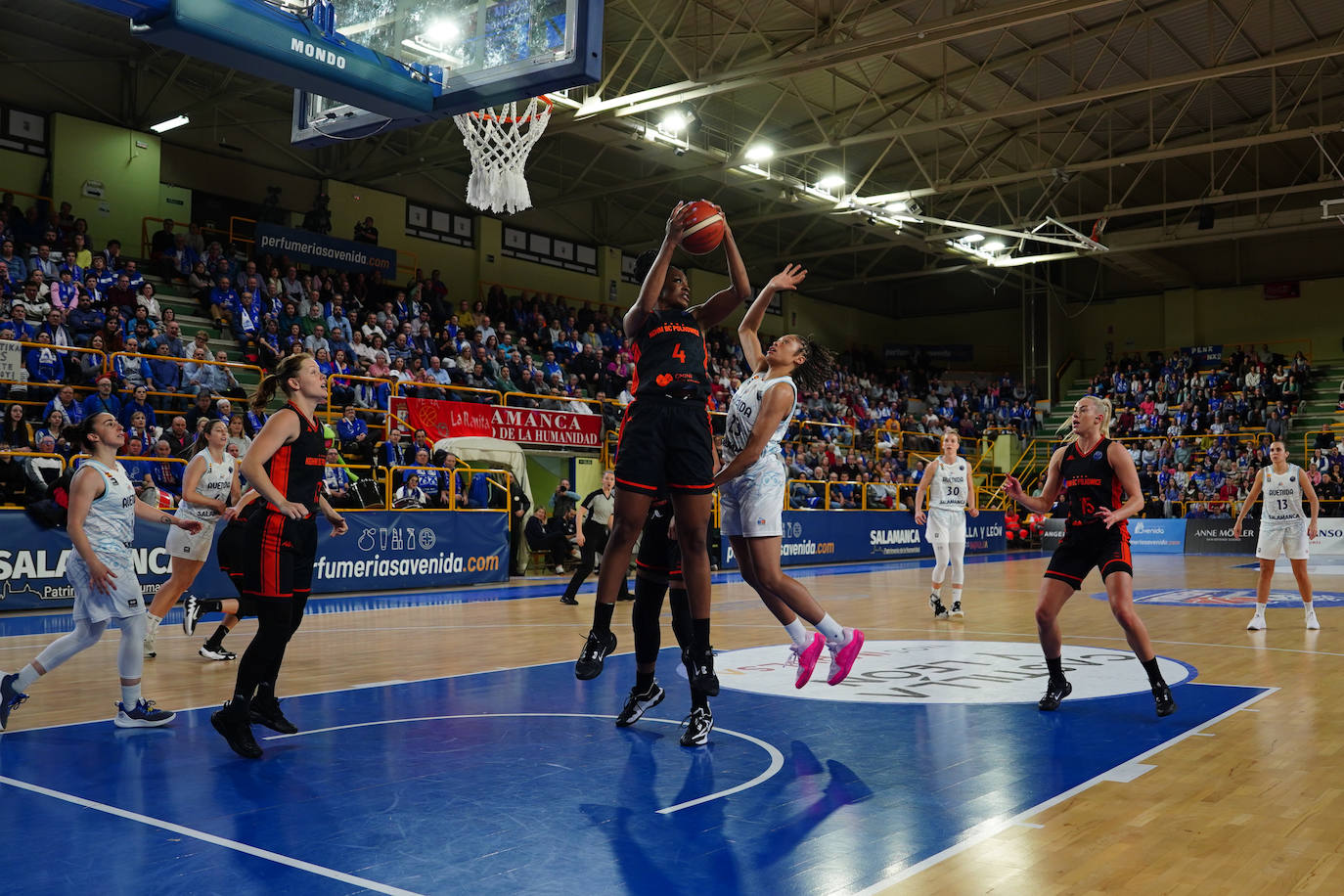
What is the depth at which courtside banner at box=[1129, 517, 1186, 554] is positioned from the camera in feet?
91.0

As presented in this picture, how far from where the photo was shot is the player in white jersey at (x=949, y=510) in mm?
12641

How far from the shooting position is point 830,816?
169 inches

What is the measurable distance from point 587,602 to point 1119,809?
10550 mm

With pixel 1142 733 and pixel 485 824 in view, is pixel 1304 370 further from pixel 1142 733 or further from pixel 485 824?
pixel 485 824

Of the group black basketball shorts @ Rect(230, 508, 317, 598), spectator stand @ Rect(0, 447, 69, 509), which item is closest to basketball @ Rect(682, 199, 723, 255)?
black basketball shorts @ Rect(230, 508, 317, 598)

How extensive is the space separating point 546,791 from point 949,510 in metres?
9.06

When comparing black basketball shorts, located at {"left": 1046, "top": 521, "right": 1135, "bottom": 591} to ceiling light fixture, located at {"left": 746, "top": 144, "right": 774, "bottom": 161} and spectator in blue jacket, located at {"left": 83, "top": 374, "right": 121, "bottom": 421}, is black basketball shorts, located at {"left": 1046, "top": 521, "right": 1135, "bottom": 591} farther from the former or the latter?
ceiling light fixture, located at {"left": 746, "top": 144, "right": 774, "bottom": 161}

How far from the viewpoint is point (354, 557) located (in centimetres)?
1547

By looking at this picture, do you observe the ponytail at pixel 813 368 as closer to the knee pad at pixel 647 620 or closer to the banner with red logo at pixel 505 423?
the knee pad at pixel 647 620

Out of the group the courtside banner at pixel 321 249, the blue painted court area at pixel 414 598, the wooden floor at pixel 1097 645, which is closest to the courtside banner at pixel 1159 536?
the blue painted court area at pixel 414 598

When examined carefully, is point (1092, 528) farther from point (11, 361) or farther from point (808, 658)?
point (11, 361)

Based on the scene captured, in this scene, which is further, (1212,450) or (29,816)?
(1212,450)

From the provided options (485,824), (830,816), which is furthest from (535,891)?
(830,816)

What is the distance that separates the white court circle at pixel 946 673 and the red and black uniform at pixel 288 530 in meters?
3.04
